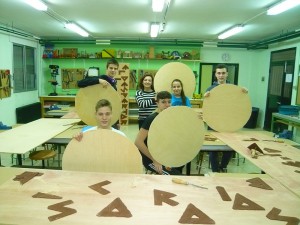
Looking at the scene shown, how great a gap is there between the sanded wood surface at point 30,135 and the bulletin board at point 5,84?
333 centimetres

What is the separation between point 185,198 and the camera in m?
1.52

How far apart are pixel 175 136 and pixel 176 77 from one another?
1.61 metres

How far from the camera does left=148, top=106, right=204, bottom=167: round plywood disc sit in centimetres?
237

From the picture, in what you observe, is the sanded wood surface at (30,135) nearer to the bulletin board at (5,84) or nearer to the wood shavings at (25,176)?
the wood shavings at (25,176)

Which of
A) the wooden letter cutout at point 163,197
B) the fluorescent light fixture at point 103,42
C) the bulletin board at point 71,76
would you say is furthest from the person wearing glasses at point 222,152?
the bulletin board at point 71,76

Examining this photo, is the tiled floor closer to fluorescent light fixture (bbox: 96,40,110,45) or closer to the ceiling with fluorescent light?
the ceiling with fluorescent light

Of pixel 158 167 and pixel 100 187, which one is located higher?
pixel 100 187

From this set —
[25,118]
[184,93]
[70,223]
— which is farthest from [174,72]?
[25,118]

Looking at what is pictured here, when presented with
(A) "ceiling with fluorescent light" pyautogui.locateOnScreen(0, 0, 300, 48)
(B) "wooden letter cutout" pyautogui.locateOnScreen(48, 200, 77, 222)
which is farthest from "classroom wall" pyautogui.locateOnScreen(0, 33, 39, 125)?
(B) "wooden letter cutout" pyautogui.locateOnScreen(48, 200, 77, 222)

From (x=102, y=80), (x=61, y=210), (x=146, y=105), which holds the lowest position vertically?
(x=61, y=210)

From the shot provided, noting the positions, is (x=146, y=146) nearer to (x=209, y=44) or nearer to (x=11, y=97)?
(x=11, y=97)

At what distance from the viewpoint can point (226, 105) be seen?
3188 millimetres

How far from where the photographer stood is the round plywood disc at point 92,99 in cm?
320

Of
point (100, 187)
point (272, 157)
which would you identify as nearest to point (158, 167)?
point (100, 187)
